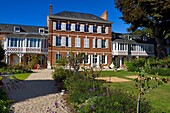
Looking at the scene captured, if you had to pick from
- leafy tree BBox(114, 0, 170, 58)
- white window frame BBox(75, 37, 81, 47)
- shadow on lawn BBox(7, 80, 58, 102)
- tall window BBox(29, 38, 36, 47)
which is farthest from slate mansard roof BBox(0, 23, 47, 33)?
shadow on lawn BBox(7, 80, 58, 102)

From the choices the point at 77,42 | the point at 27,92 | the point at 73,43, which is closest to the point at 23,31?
the point at 73,43

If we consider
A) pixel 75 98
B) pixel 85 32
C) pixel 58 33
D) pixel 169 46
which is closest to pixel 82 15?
pixel 85 32

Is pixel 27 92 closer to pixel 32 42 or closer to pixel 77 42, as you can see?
pixel 32 42

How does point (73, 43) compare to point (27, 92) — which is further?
point (73, 43)

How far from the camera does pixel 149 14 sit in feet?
83.4

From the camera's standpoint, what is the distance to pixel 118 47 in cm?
3488

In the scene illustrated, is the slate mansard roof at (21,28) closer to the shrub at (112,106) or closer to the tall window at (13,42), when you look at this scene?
the tall window at (13,42)

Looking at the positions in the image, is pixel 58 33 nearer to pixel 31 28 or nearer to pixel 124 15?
pixel 31 28

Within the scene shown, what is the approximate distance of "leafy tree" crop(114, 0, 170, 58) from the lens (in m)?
23.1

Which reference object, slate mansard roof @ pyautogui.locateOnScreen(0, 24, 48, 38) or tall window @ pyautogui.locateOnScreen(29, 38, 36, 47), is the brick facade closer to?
slate mansard roof @ pyautogui.locateOnScreen(0, 24, 48, 38)

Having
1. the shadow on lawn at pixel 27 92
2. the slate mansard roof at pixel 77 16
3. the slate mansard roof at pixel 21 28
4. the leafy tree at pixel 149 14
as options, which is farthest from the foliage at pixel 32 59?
the shadow on lawn at pixel 27 92

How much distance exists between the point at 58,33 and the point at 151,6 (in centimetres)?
1626

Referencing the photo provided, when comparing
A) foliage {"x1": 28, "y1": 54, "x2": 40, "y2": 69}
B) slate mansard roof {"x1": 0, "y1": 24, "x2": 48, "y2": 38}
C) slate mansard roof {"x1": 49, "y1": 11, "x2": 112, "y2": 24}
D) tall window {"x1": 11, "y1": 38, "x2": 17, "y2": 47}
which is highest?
slate mansard roof {"x1": 49, "y1": 11, "x2": 112, "y2": 24}

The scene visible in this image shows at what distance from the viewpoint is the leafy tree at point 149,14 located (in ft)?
75.7
